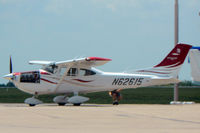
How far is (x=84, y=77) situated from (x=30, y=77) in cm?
273

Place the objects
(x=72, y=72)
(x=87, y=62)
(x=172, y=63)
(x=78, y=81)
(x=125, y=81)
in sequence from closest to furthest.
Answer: (x=87, y=62) → (x=72, y=72) → (x=78, y=81) → (x=125, y=81) → (x=172, y=63)

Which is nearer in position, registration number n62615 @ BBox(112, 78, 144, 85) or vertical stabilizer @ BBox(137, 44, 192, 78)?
Answer: registration number n62615 @ BBox(112, 78, 144, 85)

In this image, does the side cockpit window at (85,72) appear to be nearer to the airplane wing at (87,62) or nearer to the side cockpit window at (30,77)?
the airplane wing at (87,62)

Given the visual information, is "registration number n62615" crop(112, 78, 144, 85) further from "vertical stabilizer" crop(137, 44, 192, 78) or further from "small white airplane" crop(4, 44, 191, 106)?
"vertical stabilizer" crop(137, 44, 192, 78)

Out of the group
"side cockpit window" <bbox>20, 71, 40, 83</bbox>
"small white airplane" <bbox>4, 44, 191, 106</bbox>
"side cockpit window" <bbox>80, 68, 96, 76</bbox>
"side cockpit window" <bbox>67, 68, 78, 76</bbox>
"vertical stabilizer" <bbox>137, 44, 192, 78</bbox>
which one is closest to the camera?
"side cockpit window" <bbox>20, 71, 40, 83</bbox>

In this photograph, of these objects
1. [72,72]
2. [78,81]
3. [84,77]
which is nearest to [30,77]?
[72,72]

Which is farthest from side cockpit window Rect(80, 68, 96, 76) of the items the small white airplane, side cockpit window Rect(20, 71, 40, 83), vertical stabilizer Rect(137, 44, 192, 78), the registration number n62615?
vertical stabilizer Rect(137, 44, 192, 78)

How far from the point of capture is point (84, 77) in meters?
22.0

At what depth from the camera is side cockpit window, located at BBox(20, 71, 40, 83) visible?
21062mm

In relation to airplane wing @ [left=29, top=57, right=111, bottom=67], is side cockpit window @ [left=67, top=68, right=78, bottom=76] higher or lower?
lower

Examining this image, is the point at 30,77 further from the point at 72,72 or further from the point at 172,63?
the point at 172,63
